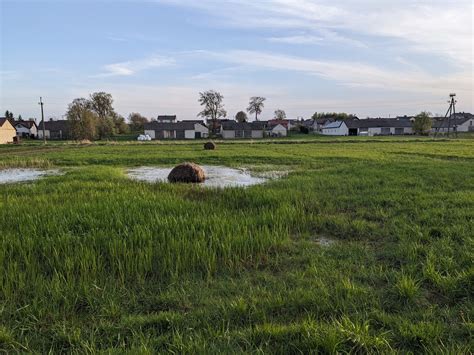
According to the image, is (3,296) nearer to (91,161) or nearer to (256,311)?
(256,311)

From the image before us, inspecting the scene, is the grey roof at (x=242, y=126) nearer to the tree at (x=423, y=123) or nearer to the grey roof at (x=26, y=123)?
the tree at (x=423, y=123)

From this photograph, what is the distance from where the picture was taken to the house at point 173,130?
95.2 m

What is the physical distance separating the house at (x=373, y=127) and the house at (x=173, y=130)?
1631 inches

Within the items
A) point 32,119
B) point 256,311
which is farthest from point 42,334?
point 32,119

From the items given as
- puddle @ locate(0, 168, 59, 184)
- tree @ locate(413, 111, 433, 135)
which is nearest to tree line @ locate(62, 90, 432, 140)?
tree @ locate(413, 111, 433, 135)

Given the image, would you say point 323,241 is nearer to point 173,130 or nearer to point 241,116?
point 173,130

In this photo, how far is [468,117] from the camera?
11156 cm

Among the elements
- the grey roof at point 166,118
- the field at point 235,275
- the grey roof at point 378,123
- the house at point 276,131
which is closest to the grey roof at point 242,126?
the house at point 276,131

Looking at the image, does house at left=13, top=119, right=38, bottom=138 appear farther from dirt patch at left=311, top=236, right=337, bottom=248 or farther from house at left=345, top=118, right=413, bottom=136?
dirt patch at left=311, top=236, right=337, bottom=248

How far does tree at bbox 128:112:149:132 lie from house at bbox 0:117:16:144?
130 ft

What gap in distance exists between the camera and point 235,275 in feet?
17.5

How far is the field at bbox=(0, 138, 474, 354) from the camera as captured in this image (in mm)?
3590

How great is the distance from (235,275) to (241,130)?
96.6 meters

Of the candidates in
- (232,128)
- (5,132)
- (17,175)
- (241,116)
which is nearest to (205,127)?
(232,128)
